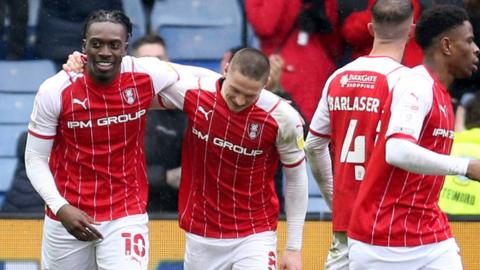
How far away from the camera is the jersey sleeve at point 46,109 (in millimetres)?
6695

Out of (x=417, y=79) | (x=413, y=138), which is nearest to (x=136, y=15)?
(x=417, y=79)

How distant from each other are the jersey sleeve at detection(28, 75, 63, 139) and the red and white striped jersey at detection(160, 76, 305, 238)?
0.56m

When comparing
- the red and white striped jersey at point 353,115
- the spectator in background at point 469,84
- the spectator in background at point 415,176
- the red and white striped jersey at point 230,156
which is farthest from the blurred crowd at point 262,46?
the spectator in background at point 415,176

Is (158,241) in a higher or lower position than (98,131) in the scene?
lower

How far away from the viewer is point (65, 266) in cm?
689

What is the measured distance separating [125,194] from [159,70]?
0.66 m

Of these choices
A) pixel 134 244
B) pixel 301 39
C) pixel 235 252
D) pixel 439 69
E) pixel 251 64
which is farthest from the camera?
pixel 301 39

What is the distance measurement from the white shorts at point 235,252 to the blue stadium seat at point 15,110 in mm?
2804

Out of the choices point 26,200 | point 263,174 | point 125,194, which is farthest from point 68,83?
point 26,200

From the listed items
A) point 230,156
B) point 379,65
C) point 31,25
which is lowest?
A: point 230,156

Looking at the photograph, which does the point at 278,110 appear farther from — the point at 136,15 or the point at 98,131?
the point at 136,15

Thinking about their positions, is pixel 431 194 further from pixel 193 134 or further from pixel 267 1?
pixel 267 1

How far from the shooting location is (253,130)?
6895mm

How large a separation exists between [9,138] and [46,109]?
9.23ft
